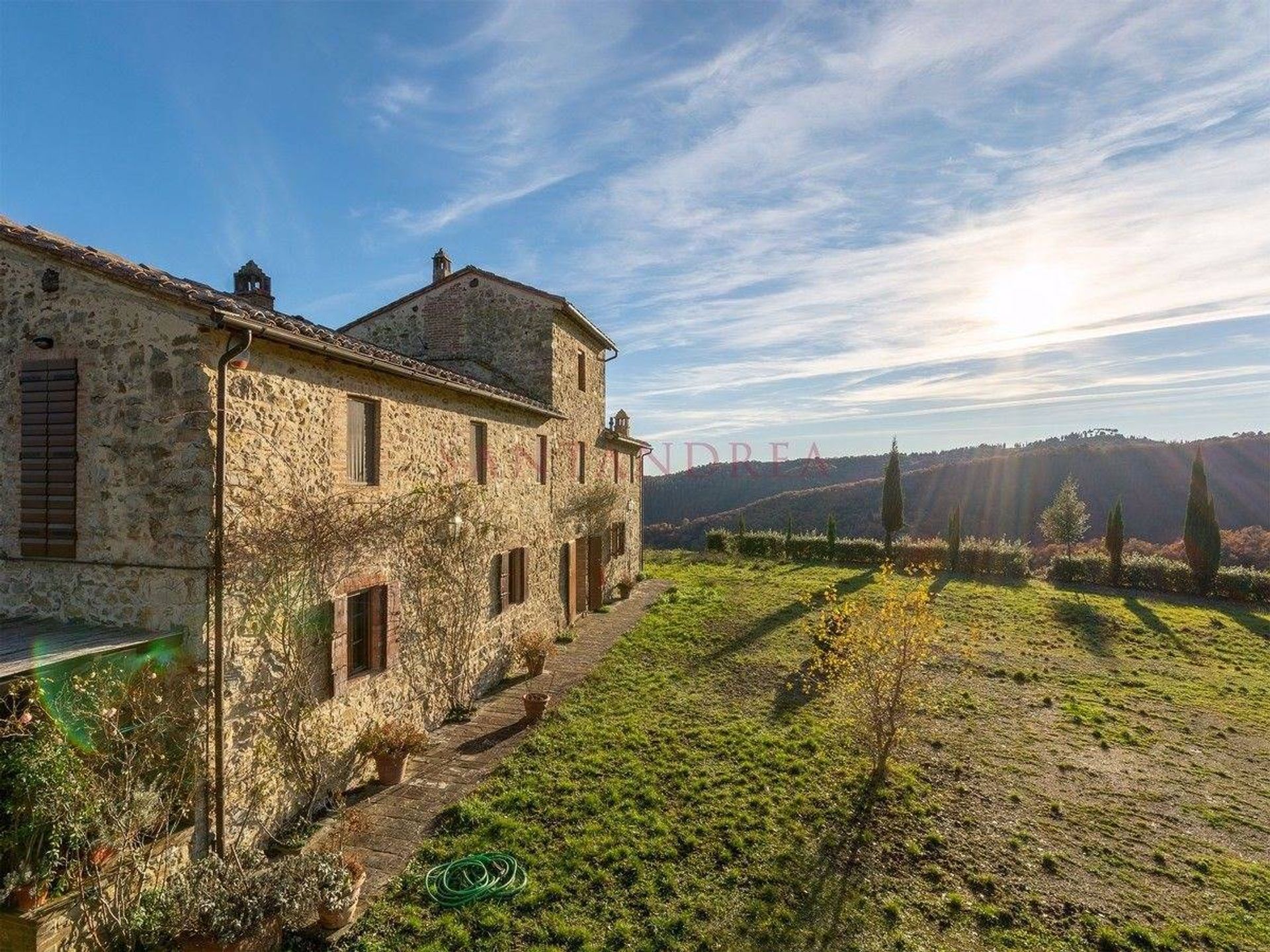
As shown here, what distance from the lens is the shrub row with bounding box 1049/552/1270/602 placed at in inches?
899

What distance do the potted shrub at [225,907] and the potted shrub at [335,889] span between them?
0.30 ft

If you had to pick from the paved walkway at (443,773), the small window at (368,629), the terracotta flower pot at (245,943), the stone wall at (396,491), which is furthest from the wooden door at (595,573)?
the terracotta flower pot at (245,943)

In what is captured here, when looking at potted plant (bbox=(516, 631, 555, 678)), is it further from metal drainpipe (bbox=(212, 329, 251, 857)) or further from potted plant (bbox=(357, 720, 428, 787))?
metal drainpipe (bbox=(212, 329, 251, 857))

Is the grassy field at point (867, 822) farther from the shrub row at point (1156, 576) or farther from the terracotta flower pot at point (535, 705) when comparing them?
the shrub row at point (1156, 576)

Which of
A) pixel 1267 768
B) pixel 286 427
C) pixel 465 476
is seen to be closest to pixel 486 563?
pixel 465 476

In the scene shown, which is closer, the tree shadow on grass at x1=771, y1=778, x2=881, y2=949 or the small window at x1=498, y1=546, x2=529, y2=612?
the tree shadow on grass at x1=771, y1=778, x2=881, y2=949

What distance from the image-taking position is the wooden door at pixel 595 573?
760 inches

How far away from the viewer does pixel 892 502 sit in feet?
98.5

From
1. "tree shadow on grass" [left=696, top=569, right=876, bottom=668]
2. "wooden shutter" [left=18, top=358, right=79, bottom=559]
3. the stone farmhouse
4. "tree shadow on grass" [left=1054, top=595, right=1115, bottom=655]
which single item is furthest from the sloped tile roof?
"tree shadow on grass" [left=1054, top=595, right=1115, bottom=655]

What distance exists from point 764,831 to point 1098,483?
76321mm

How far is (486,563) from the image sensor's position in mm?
11727

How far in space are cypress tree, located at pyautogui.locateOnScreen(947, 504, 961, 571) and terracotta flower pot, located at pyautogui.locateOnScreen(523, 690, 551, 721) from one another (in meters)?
23.6

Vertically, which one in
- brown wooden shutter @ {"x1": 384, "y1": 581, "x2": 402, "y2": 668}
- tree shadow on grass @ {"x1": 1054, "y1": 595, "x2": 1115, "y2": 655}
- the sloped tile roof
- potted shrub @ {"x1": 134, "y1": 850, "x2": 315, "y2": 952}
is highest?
the sloped tile roof

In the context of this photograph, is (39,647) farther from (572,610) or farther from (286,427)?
(572,610)
